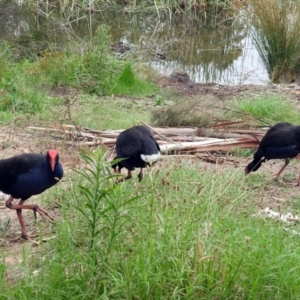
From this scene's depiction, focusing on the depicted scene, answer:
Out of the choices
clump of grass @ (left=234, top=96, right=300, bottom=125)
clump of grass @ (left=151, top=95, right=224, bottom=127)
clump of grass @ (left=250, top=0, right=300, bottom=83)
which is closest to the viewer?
clump of grass @ (left=151, top=95, right=224, bottom=127)

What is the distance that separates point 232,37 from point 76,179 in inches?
526

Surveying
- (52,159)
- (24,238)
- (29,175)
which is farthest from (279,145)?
(24,238)

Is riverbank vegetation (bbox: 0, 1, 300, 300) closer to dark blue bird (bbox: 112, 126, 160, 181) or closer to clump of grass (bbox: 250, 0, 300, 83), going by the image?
dark blue bird (bbox: 112, 126, 160, 181)

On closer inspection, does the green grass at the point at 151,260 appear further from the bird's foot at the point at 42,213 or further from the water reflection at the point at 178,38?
the water reflection at the point at 178,38

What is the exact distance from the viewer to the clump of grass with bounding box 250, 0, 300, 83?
514 inches

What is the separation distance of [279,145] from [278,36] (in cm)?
713

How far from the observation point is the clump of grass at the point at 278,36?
13.1m

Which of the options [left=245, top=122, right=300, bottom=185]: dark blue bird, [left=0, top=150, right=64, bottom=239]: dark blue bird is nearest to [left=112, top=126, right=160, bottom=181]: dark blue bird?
[left=0, top=150, right=64, bottom=239]: dark blue bird

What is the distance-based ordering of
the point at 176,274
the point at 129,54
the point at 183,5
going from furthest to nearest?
1. the point at 183,5
2. the point at 129,54
3. the point at 176,274

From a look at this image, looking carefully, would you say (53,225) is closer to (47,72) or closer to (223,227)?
(223,227)

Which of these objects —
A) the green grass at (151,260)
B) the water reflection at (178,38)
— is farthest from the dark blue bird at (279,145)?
the water reflection at (178,38)

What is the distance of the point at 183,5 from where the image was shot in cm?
2025

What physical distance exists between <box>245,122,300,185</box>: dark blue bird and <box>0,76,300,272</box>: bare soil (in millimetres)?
208

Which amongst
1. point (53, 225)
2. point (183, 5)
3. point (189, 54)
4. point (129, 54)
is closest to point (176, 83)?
point (129, 54)
